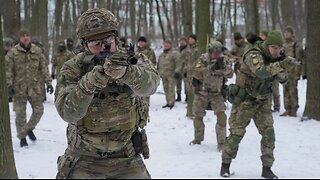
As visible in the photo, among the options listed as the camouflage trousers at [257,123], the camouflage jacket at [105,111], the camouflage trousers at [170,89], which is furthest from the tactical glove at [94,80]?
the camouflage trousers at [170,89]

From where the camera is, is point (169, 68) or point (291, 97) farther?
point (169, 68)

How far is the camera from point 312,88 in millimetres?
9844

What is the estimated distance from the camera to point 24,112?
8.09 metres

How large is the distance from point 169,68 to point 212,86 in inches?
223

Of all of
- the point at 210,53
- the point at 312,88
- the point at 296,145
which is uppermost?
the point at 210,53

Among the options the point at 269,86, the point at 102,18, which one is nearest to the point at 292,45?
the point at 269,86

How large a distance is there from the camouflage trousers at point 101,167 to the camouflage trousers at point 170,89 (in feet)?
31.8

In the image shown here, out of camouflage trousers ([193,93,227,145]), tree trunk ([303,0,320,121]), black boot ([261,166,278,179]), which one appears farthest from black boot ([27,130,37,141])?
tree trunk ([303,0,320,121])

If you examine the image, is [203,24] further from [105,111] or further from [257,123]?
[105,111]

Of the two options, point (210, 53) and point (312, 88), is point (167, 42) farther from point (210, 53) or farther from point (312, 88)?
point (210, 53)

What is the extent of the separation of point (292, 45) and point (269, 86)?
574 cm

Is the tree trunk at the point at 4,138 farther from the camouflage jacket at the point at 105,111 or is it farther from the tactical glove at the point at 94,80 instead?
the tactical glove at the point at 94,80

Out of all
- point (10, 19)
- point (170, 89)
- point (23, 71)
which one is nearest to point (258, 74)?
point (23, 71)

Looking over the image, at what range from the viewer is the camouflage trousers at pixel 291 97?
10.8m
